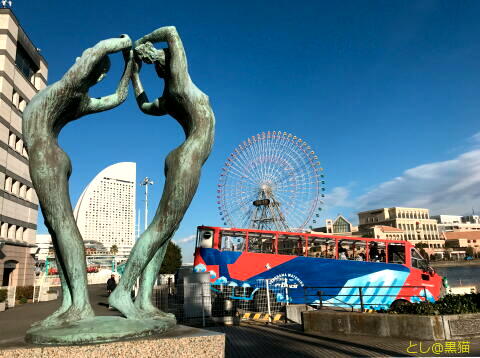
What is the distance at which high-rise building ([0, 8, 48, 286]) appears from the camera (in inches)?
893

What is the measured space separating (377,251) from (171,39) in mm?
14681

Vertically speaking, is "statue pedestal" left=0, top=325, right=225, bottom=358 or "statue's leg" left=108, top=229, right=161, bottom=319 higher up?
"statue's leg" left=108, top=229, right=161, bottom=319

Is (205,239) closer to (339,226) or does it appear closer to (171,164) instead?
(171,164)

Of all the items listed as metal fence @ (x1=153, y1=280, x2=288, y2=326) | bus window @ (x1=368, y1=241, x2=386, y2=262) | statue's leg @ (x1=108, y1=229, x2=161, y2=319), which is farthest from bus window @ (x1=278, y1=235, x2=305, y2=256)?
statue's leg @ (x1=108, y1=229, x2=161, y2=319)

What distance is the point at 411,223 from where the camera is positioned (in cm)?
10281

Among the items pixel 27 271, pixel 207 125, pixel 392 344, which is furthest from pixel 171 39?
pixel 27 271

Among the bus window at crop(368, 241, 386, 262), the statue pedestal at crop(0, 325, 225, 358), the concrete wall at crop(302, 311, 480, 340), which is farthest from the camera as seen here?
the bus window at crop(368, 241, 386, 262)

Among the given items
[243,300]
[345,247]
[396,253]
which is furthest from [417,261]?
[243,300]

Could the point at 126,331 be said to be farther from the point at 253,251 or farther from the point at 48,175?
the point at 253,251

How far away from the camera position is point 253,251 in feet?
52.3

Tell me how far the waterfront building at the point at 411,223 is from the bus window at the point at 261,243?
9264cm

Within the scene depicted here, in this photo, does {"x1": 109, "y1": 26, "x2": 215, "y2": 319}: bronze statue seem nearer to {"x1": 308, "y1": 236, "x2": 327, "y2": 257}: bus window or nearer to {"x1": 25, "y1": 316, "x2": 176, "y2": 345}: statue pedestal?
{"x1": 25, "y1": 316, "x2": 176, "y2": 345}: statue pedestal

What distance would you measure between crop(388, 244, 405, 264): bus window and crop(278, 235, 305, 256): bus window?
3.82 m

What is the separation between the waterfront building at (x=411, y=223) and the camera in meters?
101
